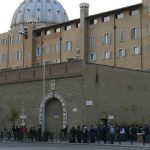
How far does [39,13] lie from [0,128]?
110m

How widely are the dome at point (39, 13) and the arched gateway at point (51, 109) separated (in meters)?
109

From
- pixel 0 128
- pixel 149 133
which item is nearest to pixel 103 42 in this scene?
pixel 0 128

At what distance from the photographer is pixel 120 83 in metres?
51.7

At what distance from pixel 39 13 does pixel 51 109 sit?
11628 centimetres

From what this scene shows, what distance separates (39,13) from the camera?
166m

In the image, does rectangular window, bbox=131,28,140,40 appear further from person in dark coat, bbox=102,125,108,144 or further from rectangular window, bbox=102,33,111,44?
person in dark coat, bbox=102,125,108,144

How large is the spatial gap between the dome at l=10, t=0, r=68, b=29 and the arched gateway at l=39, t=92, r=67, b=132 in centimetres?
10889

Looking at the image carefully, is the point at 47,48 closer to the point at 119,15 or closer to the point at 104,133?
the point at 119,15

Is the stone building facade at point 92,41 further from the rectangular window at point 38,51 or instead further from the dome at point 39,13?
the dome at point 39,13

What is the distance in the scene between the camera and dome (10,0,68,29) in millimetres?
162375

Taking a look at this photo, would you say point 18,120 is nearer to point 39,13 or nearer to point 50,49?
point 50,49

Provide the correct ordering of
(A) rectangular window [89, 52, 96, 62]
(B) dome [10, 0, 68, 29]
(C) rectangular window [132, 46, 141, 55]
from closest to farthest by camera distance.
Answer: (C) rectangular window [132, 46, 141, 55]
(A) rectangular window [89, 52, 96, 62]
(B) dome [10, 0, 68, 29]

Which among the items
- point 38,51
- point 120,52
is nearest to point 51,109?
point 120,52

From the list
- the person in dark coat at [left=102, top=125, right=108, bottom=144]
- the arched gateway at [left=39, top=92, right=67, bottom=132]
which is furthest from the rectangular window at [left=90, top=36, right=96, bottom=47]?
the person in dark coat at [left=102, top=125, right=108, bottom=144]
